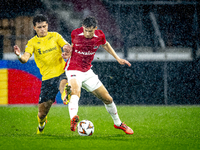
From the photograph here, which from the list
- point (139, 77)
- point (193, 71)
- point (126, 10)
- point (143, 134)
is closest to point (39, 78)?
point (139, 77)

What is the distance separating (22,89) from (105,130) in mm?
4538

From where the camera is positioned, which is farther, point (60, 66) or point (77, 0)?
point (77, 0)

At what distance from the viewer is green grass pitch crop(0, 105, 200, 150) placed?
4445mm

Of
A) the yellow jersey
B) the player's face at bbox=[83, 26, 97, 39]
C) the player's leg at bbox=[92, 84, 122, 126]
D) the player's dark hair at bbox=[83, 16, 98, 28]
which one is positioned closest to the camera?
the player's dark hair at bbox=[83, 16, 98, 28]

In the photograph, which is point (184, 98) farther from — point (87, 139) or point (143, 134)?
point (87, 139)

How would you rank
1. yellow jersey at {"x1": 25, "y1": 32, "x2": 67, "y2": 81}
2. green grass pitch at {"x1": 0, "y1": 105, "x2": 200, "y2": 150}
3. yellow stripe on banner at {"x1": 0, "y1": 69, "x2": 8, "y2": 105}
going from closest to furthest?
1. green grass pitch at {"x1": 0, "y1": 105, "x2": 200, "y2": 150}
2. yellow jersey at {"x1": 25, "y1": 32, "x2": 67, "y2": 81}
3. yellow stripe on banner at {"x1": 0, "y1": 69, "x2": 8, "y2": 105}

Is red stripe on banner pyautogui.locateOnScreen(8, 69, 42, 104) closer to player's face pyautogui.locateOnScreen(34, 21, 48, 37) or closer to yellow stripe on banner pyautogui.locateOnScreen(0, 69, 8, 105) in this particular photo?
yellow stripe on banner pyautogui.locateOnScreen(0, 69, 8, 105)

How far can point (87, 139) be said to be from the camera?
490cm

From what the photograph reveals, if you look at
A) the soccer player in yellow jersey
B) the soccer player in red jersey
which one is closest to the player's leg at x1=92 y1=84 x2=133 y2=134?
the soccer player in red jersey

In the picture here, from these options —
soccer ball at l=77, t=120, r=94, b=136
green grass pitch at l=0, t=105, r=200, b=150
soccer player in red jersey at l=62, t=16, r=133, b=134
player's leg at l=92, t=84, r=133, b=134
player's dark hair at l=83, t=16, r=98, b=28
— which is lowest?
green grass pitch at l=0, t=105, r=200, b=150

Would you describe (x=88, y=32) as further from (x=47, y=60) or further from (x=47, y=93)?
(x=47, y=93)

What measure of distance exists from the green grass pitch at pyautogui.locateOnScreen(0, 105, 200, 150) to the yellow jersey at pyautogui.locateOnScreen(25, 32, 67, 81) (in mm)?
977

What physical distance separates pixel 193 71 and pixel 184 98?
82cm

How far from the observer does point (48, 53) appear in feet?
17.6
